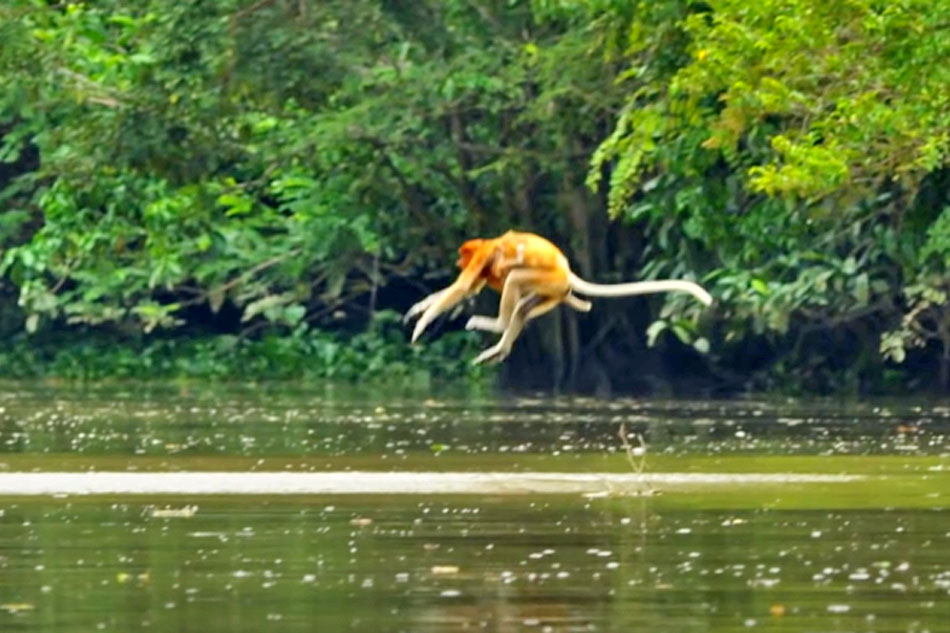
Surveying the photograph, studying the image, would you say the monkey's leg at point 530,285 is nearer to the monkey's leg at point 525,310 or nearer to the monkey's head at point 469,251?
the monkey's leg at point 525,310

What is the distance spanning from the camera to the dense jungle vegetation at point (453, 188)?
30344 millimetres

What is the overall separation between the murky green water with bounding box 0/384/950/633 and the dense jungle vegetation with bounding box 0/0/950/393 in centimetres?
547

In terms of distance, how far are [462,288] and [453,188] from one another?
20941 mm

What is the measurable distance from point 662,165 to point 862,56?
264 inches

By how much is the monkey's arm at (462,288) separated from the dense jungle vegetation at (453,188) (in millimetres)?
8935

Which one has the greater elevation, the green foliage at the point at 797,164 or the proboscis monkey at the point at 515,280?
the green foliage at the point at 797,164

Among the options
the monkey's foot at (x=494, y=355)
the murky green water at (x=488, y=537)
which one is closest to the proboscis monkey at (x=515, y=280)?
the monkey's foot at (x=494, y=355)

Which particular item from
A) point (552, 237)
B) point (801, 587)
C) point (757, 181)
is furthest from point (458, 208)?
point (801, 587)

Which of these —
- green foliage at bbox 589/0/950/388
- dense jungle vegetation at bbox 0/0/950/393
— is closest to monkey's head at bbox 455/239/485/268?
green foliage at bbox 589/0/950/388

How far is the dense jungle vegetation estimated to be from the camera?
99.6 feet

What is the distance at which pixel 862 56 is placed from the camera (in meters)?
26.0

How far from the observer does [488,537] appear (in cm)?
1419

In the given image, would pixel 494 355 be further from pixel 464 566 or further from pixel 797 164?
pixel 797 164

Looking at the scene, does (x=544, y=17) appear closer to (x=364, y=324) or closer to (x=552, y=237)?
(x=552, y=237)
